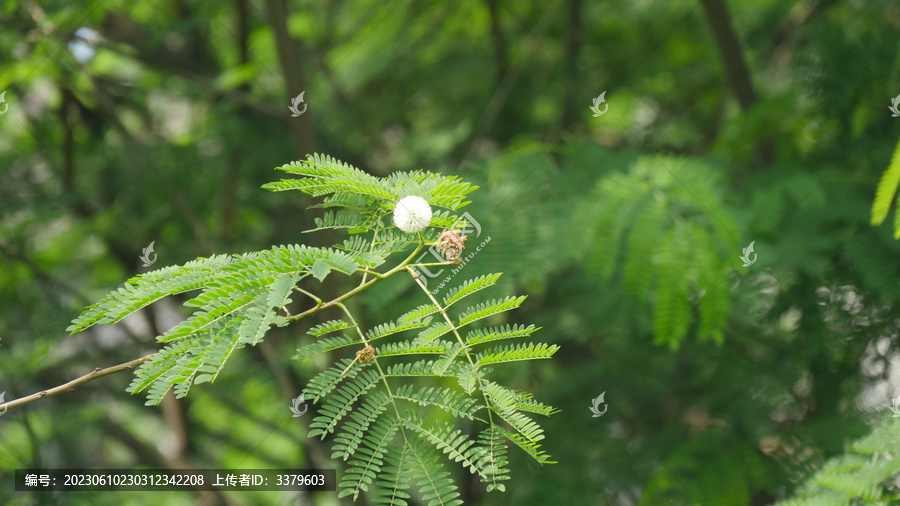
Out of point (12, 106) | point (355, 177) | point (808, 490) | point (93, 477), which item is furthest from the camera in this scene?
point (12, 106)

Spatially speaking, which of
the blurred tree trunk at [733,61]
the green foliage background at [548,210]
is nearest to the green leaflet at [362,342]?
the green foliage background at [548,210]

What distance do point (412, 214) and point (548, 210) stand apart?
1.26m

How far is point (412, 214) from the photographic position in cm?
107

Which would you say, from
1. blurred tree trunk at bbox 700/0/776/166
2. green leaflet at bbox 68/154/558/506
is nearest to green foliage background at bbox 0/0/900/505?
blurred tree trunk at bbox 700/0/776/166

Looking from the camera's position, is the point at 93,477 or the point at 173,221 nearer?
the point at 93,477

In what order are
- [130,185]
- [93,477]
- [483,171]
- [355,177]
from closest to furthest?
1. [355,177]
2. [483,171]
3. [93,477]
4. [130,185]

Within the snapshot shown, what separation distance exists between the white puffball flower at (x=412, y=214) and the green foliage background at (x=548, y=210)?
0.51 meters

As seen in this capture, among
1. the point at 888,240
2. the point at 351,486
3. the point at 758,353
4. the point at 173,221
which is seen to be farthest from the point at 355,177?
the point at 173,221

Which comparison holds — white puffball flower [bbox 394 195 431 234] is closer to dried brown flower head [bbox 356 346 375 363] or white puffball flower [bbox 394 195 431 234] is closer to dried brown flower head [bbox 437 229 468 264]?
dried brown flower head [bbox 437 229 468 264]

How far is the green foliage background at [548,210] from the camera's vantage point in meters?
2.18

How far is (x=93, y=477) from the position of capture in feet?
10.2

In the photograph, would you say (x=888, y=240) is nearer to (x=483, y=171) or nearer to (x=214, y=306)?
(x=483, y=171)

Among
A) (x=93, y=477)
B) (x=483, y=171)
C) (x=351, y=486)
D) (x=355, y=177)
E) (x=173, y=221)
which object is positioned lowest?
(x=351, y=486)

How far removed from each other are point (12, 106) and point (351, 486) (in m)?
3.66
